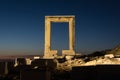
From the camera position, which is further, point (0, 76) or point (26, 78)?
point (0, 76)

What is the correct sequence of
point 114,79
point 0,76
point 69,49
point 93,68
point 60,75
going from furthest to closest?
1. point 69,49
2. point 0,76
3. point 60,75
4. point 93,68
5. point 114,79

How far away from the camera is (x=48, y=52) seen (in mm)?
26781

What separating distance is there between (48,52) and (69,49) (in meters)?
1.92

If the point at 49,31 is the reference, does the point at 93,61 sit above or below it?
below

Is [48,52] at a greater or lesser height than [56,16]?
lesser

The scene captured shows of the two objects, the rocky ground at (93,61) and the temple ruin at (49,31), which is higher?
the temple ruin at (49,31)

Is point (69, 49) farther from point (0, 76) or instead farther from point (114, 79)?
point (114, 79)

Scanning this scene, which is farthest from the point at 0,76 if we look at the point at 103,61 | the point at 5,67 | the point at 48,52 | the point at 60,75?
the point at 48,52

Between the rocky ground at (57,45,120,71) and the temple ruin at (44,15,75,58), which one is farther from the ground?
the temple ruin at (44,15,75,58)

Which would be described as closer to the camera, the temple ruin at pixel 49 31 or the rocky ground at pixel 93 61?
the rocky ground at pixel 93 61

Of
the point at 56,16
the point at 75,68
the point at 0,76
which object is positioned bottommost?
the point at 0,76

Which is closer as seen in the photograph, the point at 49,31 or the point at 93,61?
the point at 93,61

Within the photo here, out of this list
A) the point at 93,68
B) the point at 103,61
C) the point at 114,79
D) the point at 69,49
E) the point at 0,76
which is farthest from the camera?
the point at 69,49

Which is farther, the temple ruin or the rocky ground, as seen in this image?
the temple ruin
